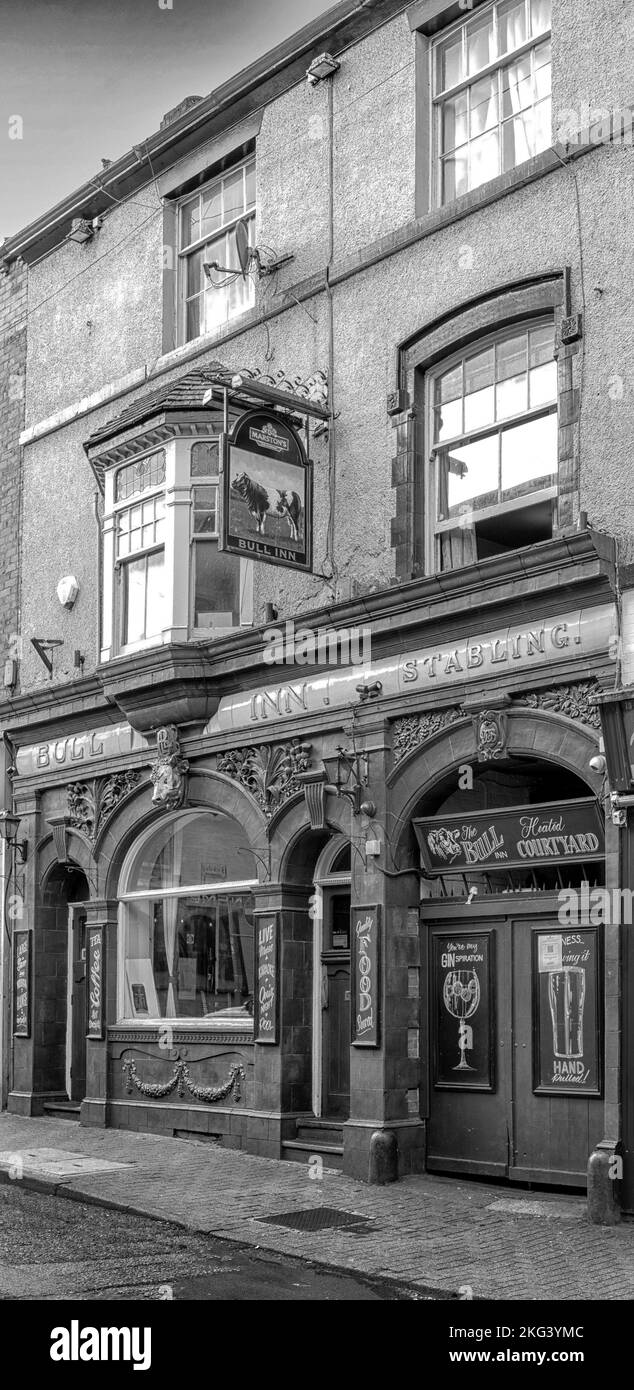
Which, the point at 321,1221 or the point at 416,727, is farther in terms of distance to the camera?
the point at 416,727

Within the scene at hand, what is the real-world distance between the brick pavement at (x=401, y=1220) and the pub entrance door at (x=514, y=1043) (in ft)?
1.08

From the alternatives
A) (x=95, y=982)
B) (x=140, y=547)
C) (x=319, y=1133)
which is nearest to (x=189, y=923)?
(x=95, y=982)

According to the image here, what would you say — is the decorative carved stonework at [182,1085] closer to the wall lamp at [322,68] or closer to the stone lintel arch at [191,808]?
the stone lintel arch at [191,808]

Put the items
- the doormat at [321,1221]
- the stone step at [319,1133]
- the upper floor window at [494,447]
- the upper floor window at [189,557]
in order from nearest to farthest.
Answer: the doormat at [321,1221] < the upper floor window at [494,447] < the stone step at [319,1133] < the upper floor window at [189,557]

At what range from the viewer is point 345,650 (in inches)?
563

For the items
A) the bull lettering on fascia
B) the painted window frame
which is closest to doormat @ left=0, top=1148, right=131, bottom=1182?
the bull lettering on fascia

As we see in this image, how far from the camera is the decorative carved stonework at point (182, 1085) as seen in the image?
50.8 feet

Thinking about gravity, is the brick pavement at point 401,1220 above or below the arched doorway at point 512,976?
below

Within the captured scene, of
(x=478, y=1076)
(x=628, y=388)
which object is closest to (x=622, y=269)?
(x=628, y=388)

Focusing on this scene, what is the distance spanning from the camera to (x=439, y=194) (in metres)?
14.8

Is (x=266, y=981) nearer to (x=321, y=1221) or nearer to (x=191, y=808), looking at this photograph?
(x=191, y=808)

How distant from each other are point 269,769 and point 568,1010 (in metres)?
4.25

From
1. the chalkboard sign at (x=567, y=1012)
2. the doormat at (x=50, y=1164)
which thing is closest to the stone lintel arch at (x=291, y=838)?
the chalkboard sign at (x=567, y=1012)
